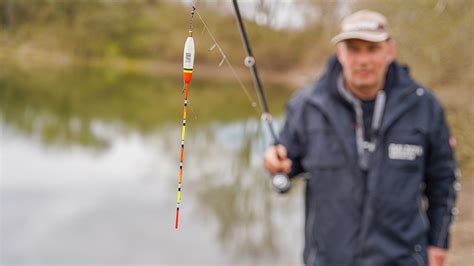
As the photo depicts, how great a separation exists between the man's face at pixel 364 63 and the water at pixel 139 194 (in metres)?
1.64

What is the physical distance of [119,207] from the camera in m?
7.51

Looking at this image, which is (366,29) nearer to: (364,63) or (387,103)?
(364,63)

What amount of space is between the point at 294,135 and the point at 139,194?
19.6ft

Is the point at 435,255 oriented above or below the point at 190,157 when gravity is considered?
below

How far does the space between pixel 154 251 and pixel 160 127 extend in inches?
250

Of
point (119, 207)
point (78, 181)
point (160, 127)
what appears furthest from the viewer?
point (160, 127)

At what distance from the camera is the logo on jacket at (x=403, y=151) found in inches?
89.0

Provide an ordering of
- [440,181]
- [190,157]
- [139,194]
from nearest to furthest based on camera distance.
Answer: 1. [440,181]
2. [139,194]
3. [190,157]

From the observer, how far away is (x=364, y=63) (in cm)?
226

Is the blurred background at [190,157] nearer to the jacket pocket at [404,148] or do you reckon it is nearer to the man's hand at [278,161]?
the man's hand at [278,161]

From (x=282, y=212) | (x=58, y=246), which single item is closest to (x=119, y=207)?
(x=58, y=246)

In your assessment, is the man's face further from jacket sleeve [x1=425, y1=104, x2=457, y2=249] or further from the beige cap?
jacket sleeve [x1=425, y1=104, x2=457, y2=249]

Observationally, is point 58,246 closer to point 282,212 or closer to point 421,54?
point 282,212

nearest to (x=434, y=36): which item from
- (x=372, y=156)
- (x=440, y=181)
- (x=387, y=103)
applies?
(x=440, y=181)
